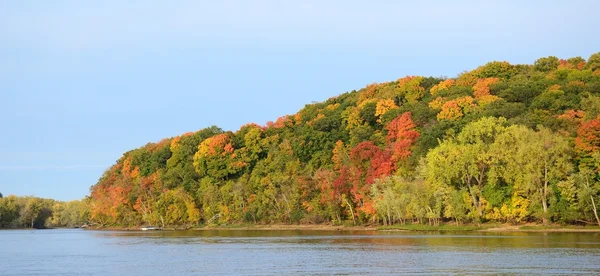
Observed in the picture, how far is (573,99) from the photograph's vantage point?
9012 cm

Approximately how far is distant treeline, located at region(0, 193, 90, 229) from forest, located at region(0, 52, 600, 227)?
18.8 meters

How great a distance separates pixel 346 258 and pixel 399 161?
42.2 m

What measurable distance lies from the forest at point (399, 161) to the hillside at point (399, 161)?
0.63 feet

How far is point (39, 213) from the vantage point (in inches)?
6978

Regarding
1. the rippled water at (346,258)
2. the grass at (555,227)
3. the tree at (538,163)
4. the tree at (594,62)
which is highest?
the tree at (594,62)

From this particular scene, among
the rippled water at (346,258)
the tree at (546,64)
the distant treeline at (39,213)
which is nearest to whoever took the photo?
the rippled water at (346,258)

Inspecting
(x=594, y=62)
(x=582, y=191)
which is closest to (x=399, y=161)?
(x=582, y=191)

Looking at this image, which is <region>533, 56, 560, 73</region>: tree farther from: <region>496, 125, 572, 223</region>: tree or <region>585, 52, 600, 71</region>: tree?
<region>496, 125, 572, 223</region>: tree

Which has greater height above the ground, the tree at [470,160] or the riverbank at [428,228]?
the tree at [470,160]

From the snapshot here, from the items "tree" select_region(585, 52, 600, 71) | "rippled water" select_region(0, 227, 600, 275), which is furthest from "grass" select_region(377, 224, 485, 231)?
"tree" select_region(585, 52, 600, 71)

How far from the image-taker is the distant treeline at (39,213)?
6614 inches

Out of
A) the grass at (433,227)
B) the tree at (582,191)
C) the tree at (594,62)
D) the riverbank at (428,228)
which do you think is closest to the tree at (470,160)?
the grass at (433,227)

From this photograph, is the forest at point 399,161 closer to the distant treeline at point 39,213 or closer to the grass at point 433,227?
the grass at point 433,227

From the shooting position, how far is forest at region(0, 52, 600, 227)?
74688mm
